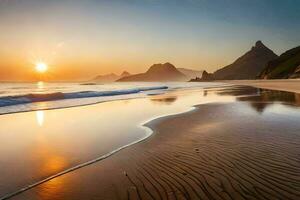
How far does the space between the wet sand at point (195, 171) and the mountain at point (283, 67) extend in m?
124

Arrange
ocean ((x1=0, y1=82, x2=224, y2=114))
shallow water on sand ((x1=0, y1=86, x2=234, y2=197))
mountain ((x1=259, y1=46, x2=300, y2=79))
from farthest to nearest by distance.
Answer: mountain ((x1=259, y1=46, x2=300, y2=79)) < ocean ((x1=0, y1=82, x2=224, y2=114)) < shallow water on sand ((x1=0, y1=86, x2=234, y2=197))

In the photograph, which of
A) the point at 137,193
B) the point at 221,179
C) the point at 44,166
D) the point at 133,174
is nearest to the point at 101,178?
the point at 133,174

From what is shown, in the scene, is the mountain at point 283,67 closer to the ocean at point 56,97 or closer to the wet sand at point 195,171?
the ocean at point 56,97

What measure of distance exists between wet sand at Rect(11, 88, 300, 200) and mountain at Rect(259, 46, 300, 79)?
124 meters

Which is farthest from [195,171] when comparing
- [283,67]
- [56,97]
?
[283,67]

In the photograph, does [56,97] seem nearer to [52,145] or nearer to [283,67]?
[52,145]

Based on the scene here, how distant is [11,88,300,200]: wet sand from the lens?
5.89 meters

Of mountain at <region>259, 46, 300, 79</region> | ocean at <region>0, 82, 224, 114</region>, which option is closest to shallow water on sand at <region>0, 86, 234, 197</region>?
ocean at <region>0, 82, 224, 114</region>

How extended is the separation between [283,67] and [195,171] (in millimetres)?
175203

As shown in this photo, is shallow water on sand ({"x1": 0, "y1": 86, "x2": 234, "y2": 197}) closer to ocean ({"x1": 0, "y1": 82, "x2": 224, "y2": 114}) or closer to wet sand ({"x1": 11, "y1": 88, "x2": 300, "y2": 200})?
wet sand ({"x1": 11, "y1": 88, "x2": 300, "y2": 200})

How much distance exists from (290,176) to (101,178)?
4.35 metres

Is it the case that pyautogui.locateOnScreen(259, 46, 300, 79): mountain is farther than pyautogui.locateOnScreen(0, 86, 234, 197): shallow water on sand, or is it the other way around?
pyautogui.locateOnScreen(259, 46, 300, 79): mountain

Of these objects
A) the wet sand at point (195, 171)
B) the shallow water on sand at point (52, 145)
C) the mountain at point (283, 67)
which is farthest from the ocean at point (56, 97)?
the mountain at point (283, 67)

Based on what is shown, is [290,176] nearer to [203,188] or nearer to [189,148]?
[203,188]
